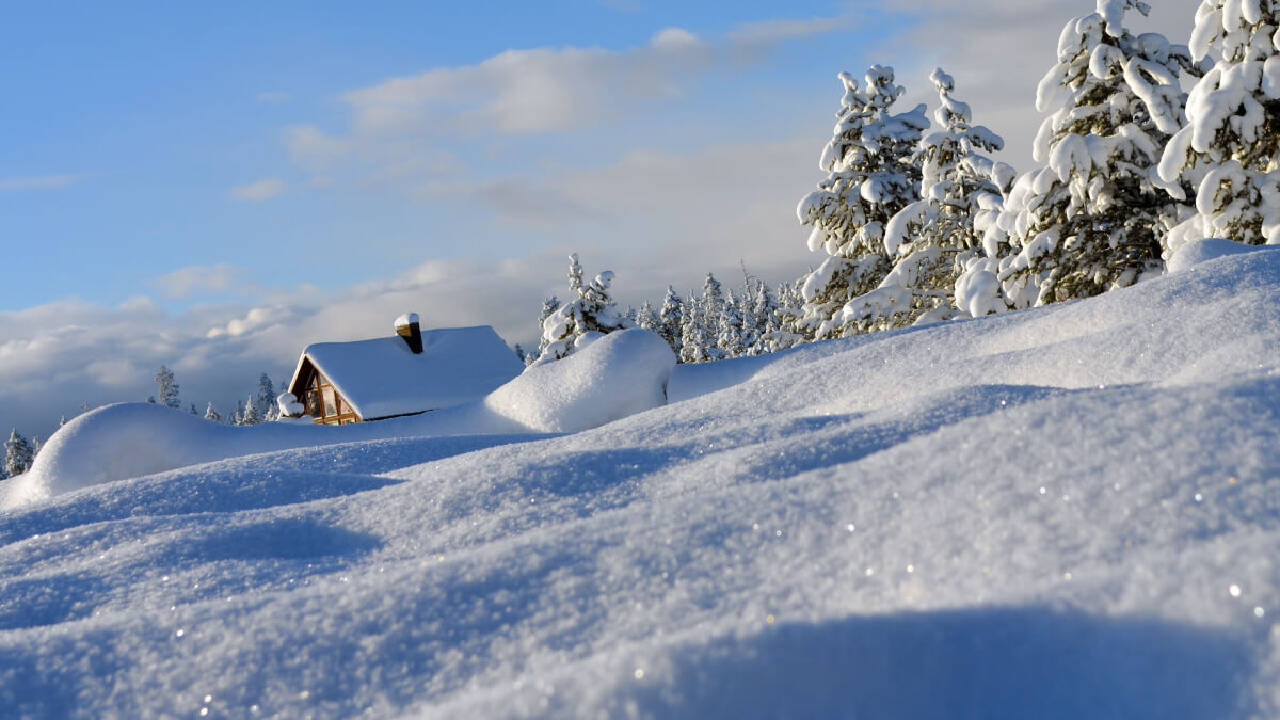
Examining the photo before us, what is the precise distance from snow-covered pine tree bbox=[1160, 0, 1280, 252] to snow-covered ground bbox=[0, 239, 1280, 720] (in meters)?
9.49

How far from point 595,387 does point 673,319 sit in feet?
147

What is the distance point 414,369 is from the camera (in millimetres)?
28344

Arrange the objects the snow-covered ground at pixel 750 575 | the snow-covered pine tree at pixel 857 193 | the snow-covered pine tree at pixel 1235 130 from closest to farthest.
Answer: the snow-covered ground at pixel 750 575, the snow-covered pine tree at pixel 1235 130, the snow-covered pine tree at pixel 857 193

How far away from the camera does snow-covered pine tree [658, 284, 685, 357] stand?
53.0m

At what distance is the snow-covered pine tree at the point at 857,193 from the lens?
20453mm

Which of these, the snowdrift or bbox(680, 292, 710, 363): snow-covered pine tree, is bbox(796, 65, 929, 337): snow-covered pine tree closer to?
the snowdrift

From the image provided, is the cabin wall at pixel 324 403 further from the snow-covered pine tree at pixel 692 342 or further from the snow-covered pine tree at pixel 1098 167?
the snow-covered pine tree at pixel 1098 167

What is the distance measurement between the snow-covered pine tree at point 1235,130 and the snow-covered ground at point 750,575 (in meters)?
9.49

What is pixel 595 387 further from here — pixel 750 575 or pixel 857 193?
pixel 857 193

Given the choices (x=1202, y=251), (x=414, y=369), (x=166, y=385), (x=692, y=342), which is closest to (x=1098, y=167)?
(x=1202, y=251)

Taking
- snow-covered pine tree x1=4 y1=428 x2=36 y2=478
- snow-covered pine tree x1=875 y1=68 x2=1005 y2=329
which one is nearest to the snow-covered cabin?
snow-covered pine tree x1=875 y1=68 x2=1005 y2=329

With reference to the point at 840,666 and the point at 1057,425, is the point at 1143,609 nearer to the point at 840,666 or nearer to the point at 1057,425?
the point at 840,666

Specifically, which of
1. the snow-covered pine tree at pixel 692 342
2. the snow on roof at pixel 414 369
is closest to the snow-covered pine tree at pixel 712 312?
the snow-covered pine tree at pixel 692 342

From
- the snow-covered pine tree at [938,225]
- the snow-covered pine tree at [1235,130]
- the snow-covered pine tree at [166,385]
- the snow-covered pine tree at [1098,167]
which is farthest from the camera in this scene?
the snow-covered pine tree at [166,385]
